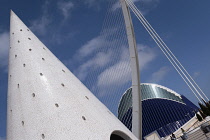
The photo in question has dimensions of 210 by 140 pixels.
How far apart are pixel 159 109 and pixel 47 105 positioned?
61.4 meters

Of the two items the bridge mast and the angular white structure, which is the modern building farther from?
the angular white structure

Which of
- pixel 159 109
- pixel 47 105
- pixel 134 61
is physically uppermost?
pixel 159 109

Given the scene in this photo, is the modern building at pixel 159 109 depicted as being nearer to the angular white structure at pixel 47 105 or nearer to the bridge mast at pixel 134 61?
the bridge mast at pixel 134 61

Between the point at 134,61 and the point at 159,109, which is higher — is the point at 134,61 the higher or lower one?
the lower one

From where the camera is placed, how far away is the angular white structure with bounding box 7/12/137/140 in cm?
793

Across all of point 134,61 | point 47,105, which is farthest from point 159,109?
point 47,105

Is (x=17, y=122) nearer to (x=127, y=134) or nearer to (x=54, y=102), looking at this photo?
(x=54, y=102)

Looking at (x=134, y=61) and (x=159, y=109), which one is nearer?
(x=134, y=61)

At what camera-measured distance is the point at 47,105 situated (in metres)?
8.41

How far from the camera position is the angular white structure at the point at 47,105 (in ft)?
26.0

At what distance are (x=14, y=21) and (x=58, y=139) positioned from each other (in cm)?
866

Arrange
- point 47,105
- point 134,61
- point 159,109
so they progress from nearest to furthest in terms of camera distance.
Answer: point 47,105, point 134,61, point 159,109

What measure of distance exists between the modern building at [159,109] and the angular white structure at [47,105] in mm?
55570

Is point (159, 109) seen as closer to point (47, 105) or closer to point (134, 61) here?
point (134, 61)
